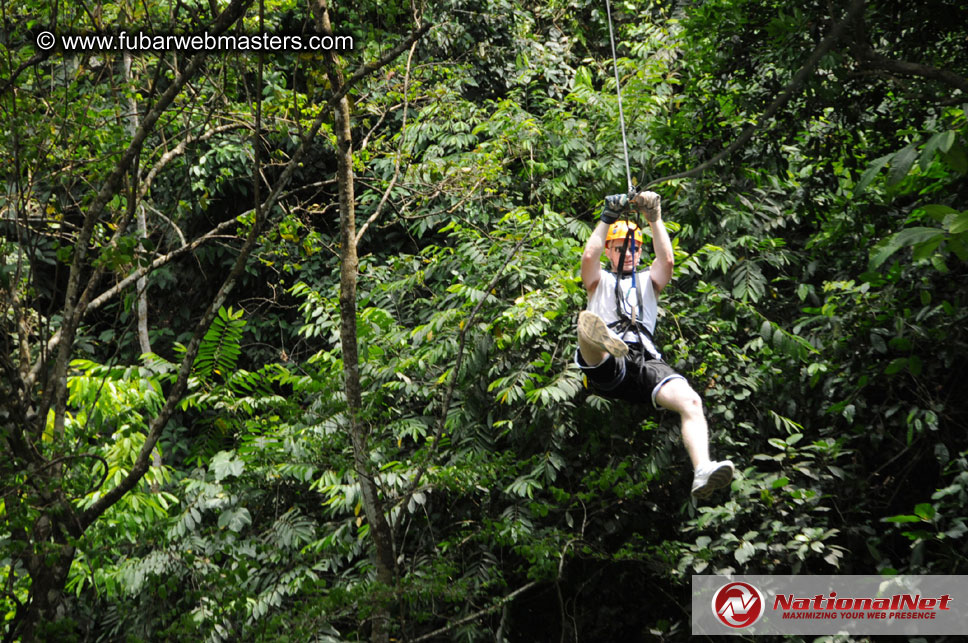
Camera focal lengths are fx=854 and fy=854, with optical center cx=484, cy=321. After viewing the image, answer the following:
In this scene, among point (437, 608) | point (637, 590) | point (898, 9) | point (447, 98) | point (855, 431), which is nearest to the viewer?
point (898, 9)

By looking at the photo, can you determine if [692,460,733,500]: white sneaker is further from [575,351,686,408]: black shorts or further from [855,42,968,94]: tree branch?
[855,42,968,94]: tree branch

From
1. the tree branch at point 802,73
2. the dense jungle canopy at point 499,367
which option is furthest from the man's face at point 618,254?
the tree branch at point 802,73

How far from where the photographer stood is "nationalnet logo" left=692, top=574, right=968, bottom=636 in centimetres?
444

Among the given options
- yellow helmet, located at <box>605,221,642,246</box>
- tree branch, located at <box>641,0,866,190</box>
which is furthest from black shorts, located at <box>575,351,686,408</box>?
tree branch, located at <box>641,0,866,190</box>

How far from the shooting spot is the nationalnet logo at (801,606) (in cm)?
444

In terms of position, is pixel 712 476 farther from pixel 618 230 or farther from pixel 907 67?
pixel 907 67

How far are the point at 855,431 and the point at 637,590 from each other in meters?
1.81

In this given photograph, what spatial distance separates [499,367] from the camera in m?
5.04

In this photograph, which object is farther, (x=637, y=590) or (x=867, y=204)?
(x=637, y=590)

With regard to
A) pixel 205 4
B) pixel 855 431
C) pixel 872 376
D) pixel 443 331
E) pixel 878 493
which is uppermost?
pixel 205 4

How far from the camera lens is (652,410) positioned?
16.6ft

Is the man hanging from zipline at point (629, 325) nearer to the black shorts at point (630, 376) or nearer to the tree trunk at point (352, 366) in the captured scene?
the black shorts at point (630, 376)

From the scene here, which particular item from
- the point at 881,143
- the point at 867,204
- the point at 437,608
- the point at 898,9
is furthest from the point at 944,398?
the point at 437,608

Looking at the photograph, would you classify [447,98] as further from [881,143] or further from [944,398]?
[944,398]
